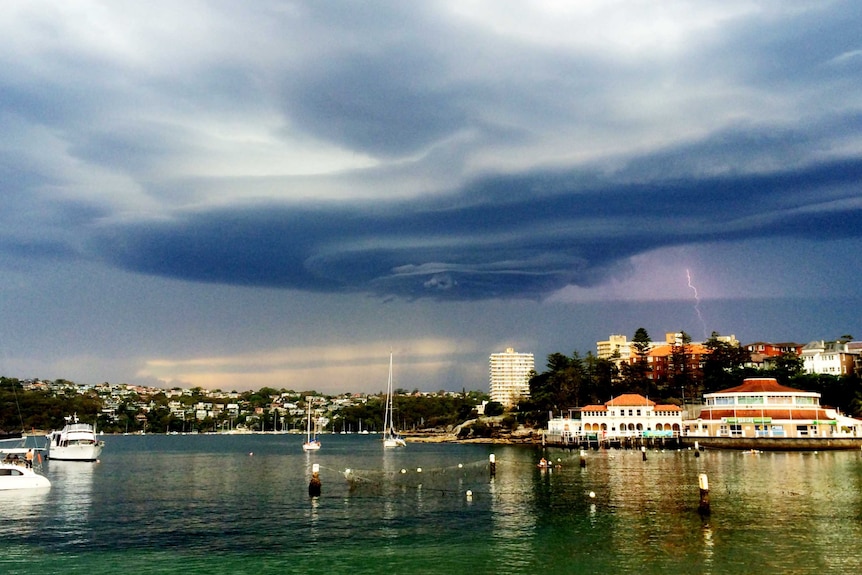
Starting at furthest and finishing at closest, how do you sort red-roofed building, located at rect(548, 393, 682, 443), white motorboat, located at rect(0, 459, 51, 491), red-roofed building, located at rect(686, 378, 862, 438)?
red-roofed building, located at rect(548, 393, 682, 443)
red-roofed building, located at rect(686, 378, 862, 438)
white motorboat, located at rect(0, 459, 51, 491)

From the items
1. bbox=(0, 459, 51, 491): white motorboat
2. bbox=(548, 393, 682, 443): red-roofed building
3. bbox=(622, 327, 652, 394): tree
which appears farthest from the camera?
bbox=(622, 327, 652, 394): tree

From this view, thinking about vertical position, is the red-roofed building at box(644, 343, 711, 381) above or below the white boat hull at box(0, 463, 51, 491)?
above

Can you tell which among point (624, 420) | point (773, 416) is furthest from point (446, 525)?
point (624, 420)

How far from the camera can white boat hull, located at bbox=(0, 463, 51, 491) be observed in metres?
61.0

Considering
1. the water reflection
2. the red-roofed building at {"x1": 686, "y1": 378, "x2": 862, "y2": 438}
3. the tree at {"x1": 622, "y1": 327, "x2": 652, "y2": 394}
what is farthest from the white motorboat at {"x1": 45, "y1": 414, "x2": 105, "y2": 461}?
the tree at {"x1": 622, "y1": 327, "x2": 652, "y2": 394}

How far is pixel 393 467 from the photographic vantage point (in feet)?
329

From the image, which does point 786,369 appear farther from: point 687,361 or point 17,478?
point 17,478

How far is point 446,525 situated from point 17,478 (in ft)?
138

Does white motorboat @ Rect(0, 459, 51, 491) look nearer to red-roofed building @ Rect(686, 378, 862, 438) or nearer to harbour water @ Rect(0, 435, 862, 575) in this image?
harbour water @ Rect(0, 435, 862, 575)

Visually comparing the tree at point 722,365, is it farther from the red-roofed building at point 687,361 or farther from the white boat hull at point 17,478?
the white boat hull at point 17,478

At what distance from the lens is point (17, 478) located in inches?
2442

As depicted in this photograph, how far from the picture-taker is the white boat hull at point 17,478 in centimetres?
6100

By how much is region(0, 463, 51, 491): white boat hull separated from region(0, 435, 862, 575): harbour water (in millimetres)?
1685

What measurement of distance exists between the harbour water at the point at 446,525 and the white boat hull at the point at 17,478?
169cm
